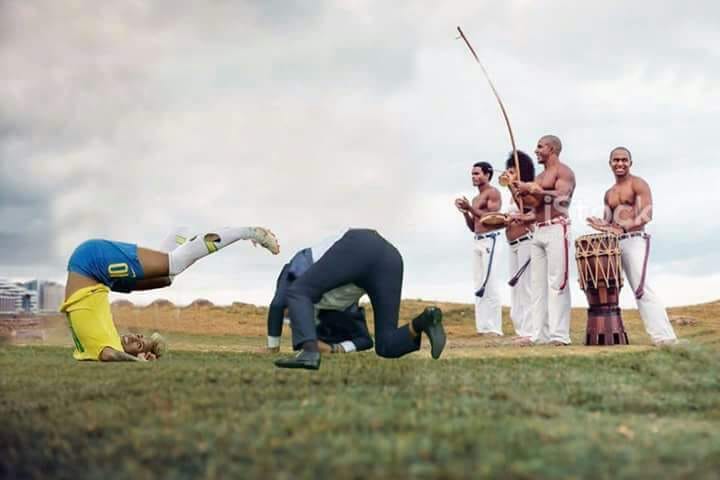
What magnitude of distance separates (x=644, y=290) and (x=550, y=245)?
53.1 inches

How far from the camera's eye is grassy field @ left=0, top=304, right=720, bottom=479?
387cm

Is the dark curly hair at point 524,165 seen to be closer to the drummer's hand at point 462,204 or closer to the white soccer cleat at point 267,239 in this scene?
the drummer's hand at point 462,204

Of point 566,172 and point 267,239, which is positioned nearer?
point 267,239

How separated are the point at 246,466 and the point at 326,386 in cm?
269

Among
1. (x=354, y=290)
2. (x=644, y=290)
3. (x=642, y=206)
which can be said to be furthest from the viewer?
(x=644, y=290)

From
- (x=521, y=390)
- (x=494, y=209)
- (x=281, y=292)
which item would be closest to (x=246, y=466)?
(x=521, y=390)

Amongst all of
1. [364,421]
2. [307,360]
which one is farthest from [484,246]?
[364,421]

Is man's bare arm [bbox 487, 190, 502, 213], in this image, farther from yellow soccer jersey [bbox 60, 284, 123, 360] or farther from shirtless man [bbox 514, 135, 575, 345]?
yellow soccer jersey [bbox 60, 284, 123, 360]

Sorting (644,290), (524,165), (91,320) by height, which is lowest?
(91,320)

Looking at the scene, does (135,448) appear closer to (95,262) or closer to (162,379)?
(162,379)

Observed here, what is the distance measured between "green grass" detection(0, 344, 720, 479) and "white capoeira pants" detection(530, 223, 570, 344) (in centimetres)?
378

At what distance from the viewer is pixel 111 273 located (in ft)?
31.2

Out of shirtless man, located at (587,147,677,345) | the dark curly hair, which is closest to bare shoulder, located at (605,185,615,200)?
shirtless man, located at (587,147,677,345)

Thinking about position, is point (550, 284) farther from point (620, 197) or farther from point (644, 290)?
point (620, 197)
